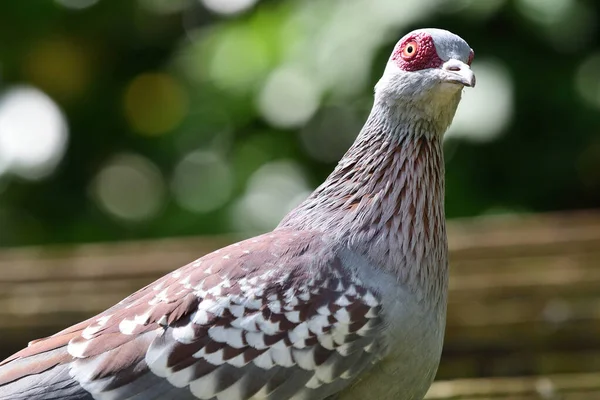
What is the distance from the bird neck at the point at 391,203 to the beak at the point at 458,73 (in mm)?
269

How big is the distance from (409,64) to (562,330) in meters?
2.50

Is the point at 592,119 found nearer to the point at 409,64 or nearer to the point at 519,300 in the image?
the point at 519,300

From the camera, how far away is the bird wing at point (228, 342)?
322 centimetres

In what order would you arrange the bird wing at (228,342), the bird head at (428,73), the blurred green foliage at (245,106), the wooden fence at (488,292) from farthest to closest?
the blurred green foliage at (245,106)
the wooden fence at (488,292)
the bird head at (428,73)
the bird wing at (228,342)

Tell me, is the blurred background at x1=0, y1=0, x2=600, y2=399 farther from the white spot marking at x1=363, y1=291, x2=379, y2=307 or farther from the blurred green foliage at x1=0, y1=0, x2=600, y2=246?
the white spot marking at x1=363, y1=291, x2=379, y2=307

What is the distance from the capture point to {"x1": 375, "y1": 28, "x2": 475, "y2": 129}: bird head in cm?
342

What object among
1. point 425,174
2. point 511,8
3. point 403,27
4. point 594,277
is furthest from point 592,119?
point 425,174

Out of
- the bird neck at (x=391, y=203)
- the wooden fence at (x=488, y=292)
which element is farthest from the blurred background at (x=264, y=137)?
the bird neck at (x=391, y=203)

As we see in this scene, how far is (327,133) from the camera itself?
25.1 ft

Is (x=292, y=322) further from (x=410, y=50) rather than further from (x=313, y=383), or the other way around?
(x=410, y=50)

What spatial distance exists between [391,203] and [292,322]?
55cm

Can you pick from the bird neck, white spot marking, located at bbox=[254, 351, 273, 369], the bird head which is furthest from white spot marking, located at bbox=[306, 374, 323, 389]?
the bird head

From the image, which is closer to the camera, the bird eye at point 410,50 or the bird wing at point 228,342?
the bird wing at point 228,342

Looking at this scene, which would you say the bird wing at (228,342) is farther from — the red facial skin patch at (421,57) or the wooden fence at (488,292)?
the wooden fence at (488,292)
